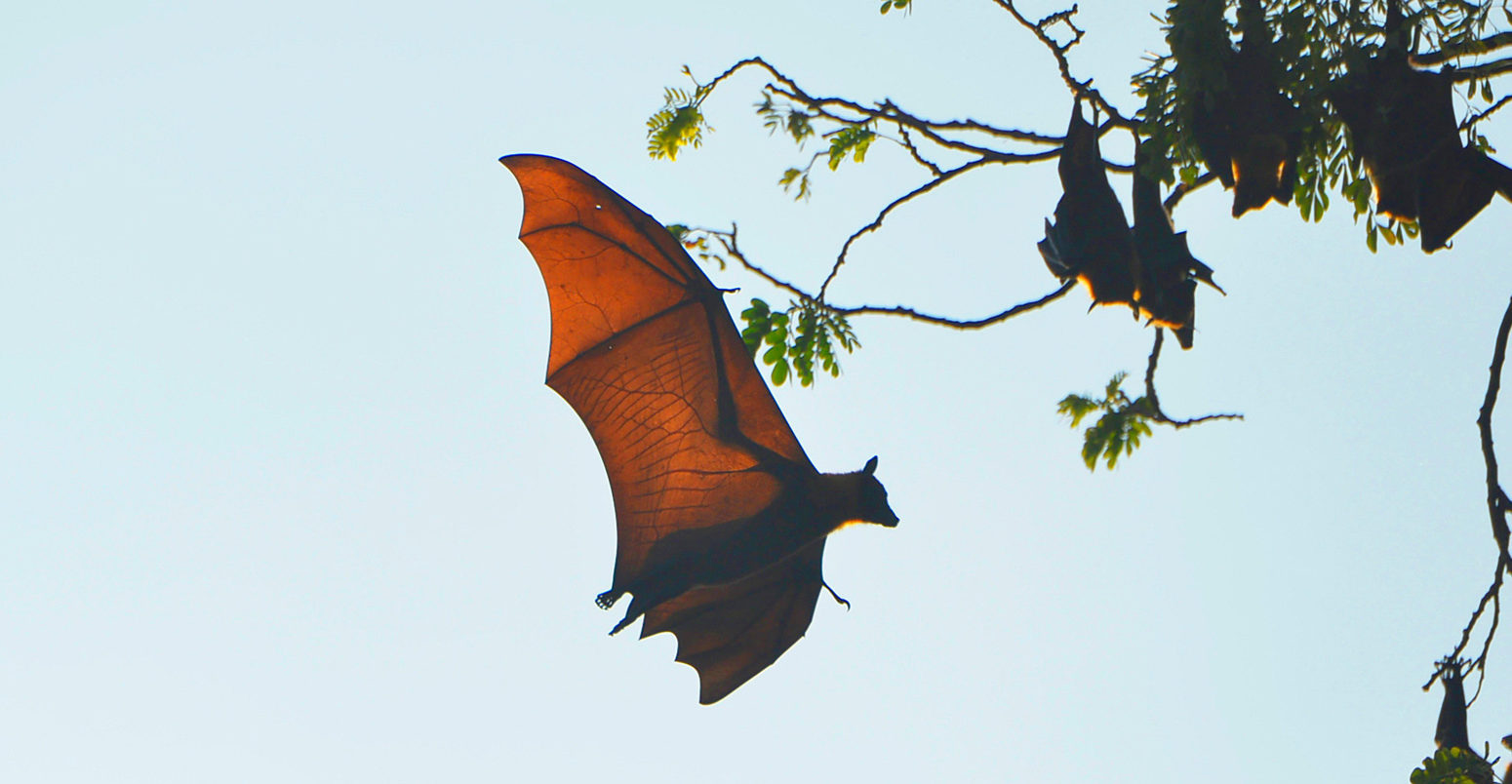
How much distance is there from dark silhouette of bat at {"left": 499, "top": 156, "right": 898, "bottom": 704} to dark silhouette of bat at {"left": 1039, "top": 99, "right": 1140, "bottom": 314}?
1.67 m

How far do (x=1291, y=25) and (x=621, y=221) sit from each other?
3.38m

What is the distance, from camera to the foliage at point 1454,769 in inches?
184

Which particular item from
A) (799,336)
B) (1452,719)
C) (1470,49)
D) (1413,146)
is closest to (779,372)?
(799,336)

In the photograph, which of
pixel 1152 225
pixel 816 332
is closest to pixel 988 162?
pixel 1152 225

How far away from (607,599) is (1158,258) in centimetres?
339

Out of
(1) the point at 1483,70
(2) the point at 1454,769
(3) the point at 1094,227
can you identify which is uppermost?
(1) the point at 1483,70

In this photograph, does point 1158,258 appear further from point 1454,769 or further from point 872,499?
point 1454,769

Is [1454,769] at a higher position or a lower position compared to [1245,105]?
lower

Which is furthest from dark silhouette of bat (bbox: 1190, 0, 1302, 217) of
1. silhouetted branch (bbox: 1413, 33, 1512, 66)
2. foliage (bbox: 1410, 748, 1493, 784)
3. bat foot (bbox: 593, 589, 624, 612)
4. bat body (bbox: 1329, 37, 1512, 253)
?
bat foot (bbox: 593, 589, 624, 612)

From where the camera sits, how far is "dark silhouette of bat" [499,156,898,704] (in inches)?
239

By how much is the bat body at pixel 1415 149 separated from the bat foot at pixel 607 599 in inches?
167

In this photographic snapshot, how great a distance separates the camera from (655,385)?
20.7ft

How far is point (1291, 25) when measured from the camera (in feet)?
14.9

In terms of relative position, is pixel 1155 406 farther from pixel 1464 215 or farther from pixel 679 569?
pixel 679 569
